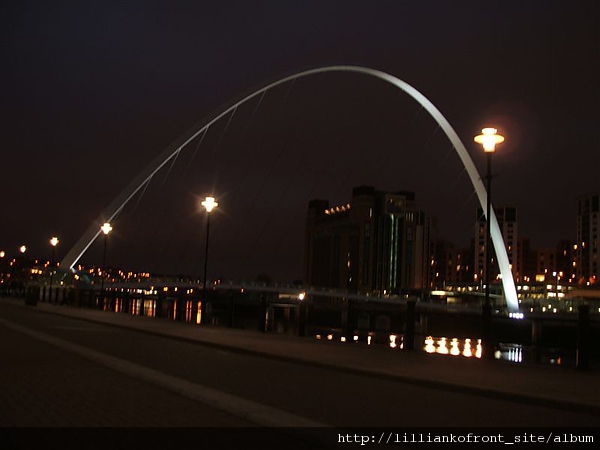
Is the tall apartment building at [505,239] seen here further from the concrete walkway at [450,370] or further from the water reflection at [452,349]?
the concrete walkway at [450,370]

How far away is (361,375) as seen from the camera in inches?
503

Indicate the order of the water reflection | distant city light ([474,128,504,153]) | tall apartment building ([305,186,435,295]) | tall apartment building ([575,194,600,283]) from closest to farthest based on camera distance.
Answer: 1. distant city light ([474,128,504,153])
2. the water reflection
3. tall apartment building ([305,186,435,295])
4. tall apartment building ([575,194,600,283])

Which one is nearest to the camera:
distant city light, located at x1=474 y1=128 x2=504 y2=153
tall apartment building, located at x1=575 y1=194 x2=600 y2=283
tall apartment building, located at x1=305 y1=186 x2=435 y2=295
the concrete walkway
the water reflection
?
the concrete walkway

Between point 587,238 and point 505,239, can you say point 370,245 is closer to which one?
point 505,239

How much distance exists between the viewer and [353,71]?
56719 mm

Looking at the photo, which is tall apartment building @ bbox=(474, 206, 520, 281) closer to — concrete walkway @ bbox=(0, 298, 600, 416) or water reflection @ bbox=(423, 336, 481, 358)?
water reflection @ bbox=(423, 336, 481, 358)

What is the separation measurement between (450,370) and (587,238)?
16283 cm

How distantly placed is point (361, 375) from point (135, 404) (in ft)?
16.2

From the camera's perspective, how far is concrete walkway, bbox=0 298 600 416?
1016 cm

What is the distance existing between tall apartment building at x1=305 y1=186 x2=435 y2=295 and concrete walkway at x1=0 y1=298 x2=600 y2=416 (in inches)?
4543

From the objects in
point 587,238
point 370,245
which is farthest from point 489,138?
point 587,238

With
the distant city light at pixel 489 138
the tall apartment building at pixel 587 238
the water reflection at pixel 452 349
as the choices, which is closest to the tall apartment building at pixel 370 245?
the tall apartment building at pixel 587 238

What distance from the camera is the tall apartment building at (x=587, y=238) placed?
525ft

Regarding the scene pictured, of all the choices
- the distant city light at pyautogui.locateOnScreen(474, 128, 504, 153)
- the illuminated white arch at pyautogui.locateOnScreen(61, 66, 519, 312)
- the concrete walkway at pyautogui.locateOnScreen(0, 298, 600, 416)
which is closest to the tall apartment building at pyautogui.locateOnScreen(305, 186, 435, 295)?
the illuminated white arch at pyautogui.locateOnScreen(61, 66, 519, 312)
